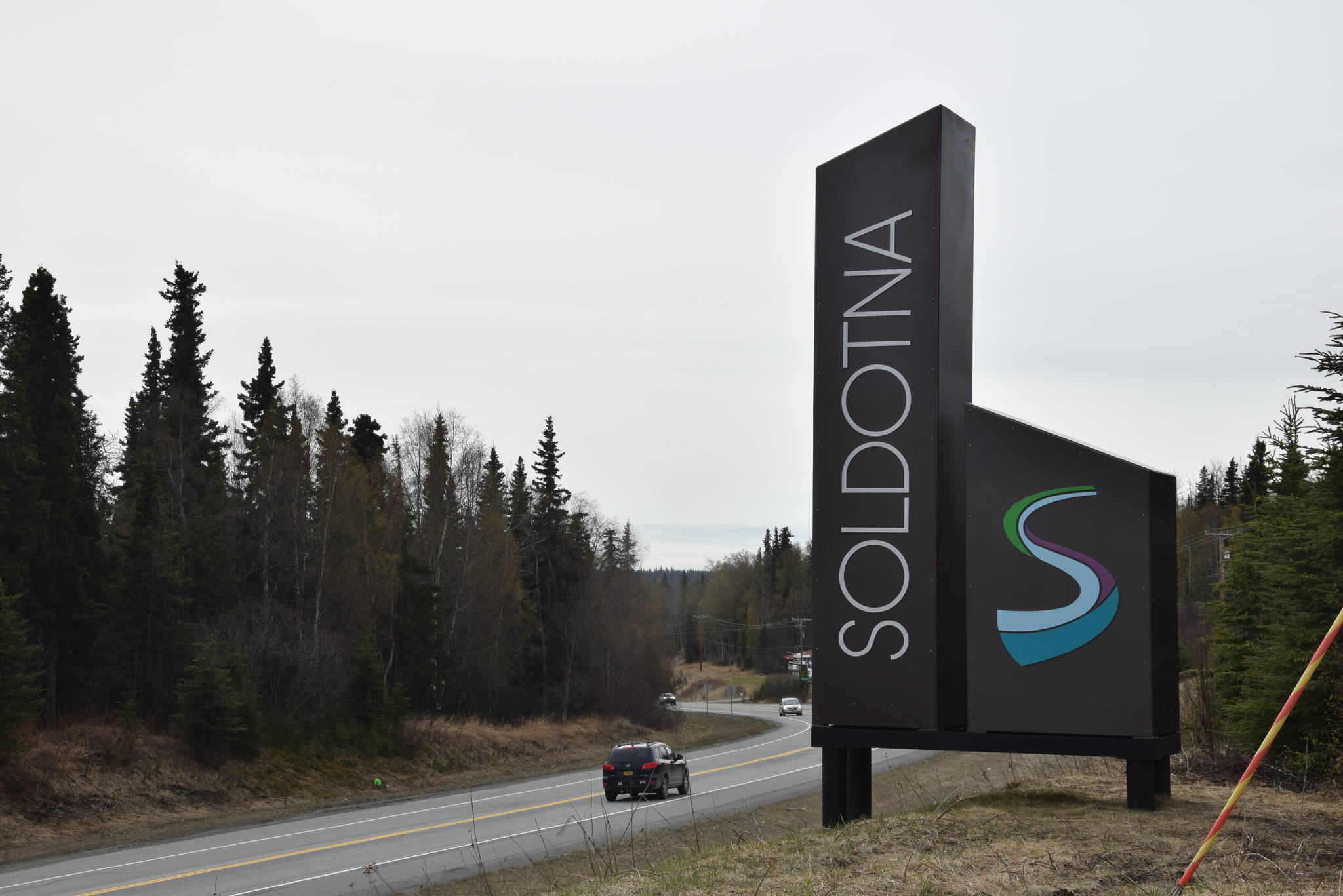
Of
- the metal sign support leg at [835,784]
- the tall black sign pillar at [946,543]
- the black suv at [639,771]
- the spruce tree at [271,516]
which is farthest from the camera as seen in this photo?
the spruce tree at [271,516]

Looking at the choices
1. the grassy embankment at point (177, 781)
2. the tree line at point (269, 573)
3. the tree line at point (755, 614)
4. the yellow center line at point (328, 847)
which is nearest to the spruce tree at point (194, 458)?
the tree line at point (269, 573)

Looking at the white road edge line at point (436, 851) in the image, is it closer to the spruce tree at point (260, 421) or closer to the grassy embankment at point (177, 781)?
the grassy embankment at point (177, 781)

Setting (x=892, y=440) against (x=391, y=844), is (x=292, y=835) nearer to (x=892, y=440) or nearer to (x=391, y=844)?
(x=391, y=844)

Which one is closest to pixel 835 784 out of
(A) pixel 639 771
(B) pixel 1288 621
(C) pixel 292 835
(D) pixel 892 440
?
(D) pixel 892 440

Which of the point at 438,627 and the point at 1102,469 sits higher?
the point at 1102,469

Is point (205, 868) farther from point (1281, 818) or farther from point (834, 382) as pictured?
point (1281, 818)

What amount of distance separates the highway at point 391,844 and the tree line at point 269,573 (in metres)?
7.44

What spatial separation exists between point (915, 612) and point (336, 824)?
17.2m

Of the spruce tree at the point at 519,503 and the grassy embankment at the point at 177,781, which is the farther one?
the spruce tree at the point at 519,503

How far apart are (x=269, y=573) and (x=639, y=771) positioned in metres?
22.0

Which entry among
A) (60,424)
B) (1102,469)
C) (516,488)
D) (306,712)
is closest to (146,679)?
(306,712)

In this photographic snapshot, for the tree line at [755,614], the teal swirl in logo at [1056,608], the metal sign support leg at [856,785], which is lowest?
the tree line at [755,614]

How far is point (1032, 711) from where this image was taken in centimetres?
1197

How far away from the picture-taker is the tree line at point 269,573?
32469mm
